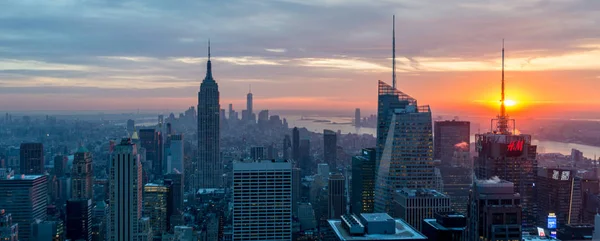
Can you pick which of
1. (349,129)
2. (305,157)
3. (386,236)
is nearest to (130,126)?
(305,157)

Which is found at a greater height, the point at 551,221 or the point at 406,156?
the point at 406,156

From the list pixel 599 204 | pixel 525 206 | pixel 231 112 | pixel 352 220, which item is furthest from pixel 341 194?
pixel 231 112

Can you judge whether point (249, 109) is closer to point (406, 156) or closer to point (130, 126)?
point (130, 126)

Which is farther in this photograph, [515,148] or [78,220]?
[78,220]

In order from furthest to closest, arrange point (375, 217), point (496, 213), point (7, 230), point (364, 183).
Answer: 1. point (364, 183)
2. point (7, 230)
3. point (375, 217)
4. point (496, 213)

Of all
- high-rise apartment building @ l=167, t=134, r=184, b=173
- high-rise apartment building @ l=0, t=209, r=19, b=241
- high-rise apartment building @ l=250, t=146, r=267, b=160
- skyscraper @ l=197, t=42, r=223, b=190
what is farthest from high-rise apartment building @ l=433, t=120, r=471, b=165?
high-rise apartment building @ l=0, t=209, r=19, b=241

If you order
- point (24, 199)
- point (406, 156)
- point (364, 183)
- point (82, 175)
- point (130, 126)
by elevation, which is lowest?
point (24, 199)

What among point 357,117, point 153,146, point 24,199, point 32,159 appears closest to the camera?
point 24,199

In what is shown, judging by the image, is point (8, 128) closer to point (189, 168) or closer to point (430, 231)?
point (189, 168)
